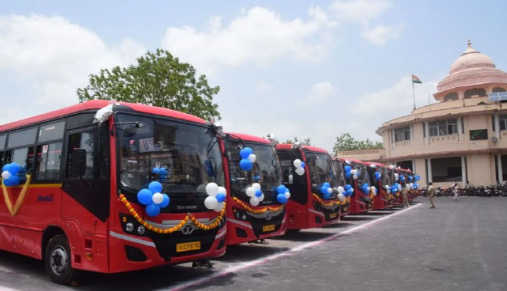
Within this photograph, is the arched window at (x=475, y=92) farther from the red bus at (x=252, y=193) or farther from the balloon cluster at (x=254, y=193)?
the balloon cluster at (x=254, y=193)

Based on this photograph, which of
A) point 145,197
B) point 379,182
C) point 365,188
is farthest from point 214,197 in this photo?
point 379,182

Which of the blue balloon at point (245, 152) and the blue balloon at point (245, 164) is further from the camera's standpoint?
the blue balloon at point (245, 152)

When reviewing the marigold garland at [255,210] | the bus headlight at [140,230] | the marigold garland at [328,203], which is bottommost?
the bus headlight at [140,230]

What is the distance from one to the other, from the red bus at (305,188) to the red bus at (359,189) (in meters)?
4.55

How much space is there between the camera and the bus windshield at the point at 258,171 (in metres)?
8.73

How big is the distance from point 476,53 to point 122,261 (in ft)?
157

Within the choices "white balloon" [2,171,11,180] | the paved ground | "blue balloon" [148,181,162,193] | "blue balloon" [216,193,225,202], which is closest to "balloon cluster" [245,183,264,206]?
the paved ground

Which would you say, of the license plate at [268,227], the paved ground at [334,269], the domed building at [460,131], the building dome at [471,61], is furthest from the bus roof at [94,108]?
the building dome at [471,61]

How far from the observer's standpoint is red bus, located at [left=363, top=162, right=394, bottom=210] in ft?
64.7

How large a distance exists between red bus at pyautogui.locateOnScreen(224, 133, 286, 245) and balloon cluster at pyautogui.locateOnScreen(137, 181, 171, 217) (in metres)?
2.96

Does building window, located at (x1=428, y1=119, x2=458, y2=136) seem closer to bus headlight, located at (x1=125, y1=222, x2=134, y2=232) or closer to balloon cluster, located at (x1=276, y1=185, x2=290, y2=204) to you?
balloon cluster, located at (x1=276, y1=185, x2=290, y2=204)

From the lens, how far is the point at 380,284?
618 cm

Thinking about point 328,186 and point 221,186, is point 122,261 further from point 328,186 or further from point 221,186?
point 328,186

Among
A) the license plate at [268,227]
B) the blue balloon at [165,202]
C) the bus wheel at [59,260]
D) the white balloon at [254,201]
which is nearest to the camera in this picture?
the blue balloon at [165,202]
